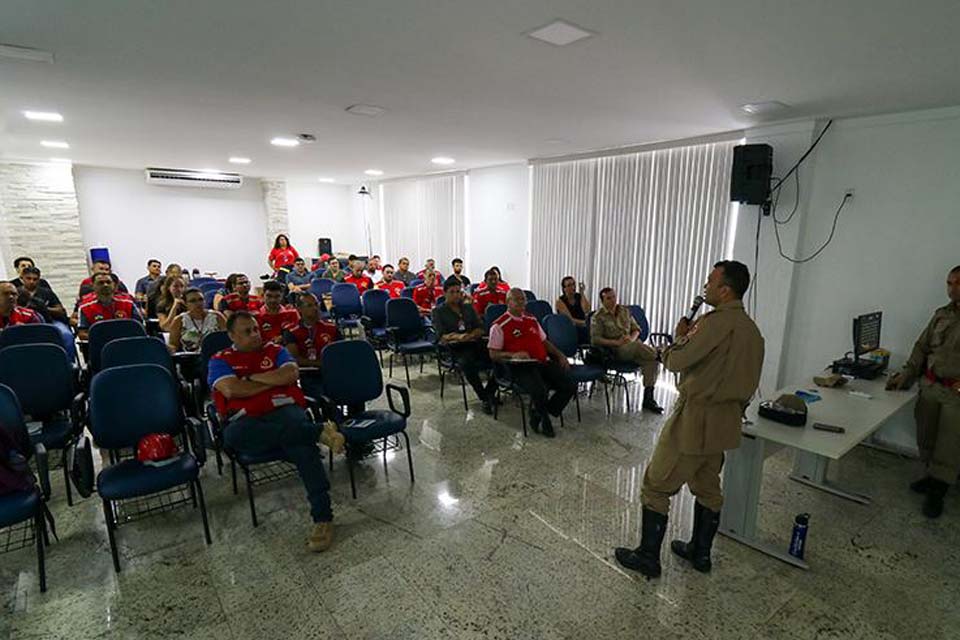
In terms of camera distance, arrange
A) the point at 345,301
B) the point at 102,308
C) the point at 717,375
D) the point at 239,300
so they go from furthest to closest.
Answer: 1. the point at 345,301
2. the point at 239,300
3. the point at 102,308
4. the point at 717,375

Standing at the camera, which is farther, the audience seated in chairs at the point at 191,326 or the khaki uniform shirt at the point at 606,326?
the khaki uniform shirt at the point at 606,326

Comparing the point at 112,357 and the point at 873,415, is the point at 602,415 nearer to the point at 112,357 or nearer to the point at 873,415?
the point at 873,415

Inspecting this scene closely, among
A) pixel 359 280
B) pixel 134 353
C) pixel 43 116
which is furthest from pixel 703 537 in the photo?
pixel 359 280

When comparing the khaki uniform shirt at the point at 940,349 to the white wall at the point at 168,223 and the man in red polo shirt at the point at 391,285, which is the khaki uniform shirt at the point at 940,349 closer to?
the man in red polo shirt at the point at 391,285

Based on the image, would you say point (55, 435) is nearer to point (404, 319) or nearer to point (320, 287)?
point (404, 319)

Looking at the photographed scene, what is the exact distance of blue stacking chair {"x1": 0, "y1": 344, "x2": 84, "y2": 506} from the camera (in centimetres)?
312

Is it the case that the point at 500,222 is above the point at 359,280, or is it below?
above

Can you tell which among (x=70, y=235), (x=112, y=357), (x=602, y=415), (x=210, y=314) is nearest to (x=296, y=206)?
(x=70, y=235)

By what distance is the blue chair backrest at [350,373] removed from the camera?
3406 millimetres

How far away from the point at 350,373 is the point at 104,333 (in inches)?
94.4

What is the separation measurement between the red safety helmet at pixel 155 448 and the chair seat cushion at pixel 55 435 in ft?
2.49

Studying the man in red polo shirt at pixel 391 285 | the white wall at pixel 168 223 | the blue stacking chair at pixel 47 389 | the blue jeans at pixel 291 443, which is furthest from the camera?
the white wall at pixel 168 223

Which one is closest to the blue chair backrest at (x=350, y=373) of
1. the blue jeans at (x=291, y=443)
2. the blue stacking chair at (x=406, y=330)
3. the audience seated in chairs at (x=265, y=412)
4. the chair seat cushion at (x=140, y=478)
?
the audience seated in chairs at (x=265, y=412)

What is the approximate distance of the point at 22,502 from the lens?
7.45 ft
